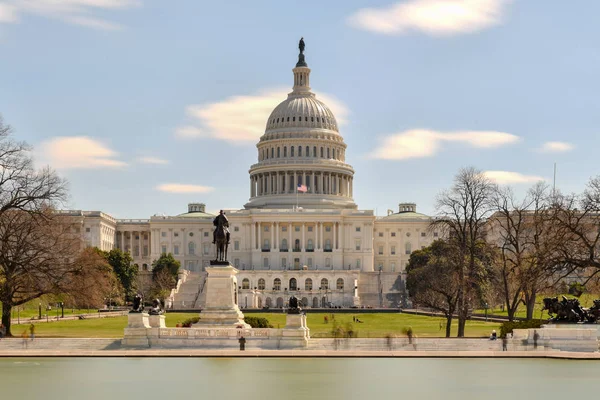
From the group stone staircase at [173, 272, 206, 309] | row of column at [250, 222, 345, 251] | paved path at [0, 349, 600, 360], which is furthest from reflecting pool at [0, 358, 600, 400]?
row of column at [250, 222, 345, 251]

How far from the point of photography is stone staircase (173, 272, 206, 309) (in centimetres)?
14100

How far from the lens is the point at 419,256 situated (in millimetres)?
147375

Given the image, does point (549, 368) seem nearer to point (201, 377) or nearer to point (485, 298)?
point (201, 377)

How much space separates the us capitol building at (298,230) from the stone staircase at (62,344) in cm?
10910

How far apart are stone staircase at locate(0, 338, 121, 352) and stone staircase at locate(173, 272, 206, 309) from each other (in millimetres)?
82193

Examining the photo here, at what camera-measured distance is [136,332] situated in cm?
5469

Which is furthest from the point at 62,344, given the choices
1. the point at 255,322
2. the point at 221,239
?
the point at 255,322

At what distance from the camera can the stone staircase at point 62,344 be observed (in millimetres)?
54406

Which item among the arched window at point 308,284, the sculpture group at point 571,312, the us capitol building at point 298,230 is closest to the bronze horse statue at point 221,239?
the sculpture group at point 571,312

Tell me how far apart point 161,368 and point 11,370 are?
597 cm

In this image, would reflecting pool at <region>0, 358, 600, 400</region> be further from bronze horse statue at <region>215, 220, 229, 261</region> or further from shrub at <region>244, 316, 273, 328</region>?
shrub at <region>244, 316, 273, 328</region>

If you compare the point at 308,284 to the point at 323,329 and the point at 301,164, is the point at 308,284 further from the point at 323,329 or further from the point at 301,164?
the point at 323,329

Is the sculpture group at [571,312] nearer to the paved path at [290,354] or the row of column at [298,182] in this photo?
the paved path at [290,354]

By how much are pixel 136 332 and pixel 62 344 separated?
3.87 m
